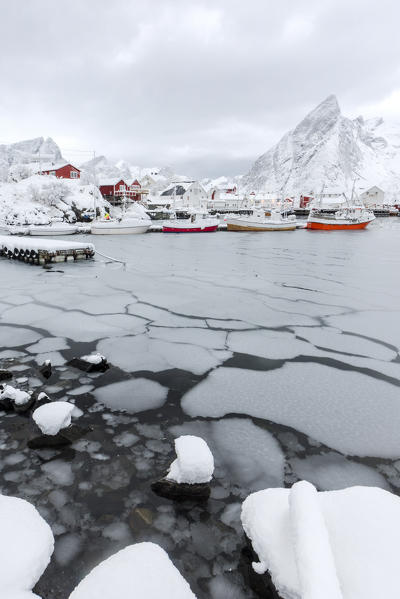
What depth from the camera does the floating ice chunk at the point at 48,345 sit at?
366 centimetres

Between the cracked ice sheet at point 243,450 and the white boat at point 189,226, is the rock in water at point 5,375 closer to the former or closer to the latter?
the cracked ice sheet at point 243,450

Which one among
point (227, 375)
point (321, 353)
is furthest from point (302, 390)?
point (321, 353)

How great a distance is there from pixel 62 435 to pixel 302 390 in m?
2.00

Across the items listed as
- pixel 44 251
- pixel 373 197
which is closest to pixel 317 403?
pixel 44 251

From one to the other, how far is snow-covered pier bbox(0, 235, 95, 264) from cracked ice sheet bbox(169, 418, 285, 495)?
30.8 feet

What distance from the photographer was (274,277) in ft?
29.1

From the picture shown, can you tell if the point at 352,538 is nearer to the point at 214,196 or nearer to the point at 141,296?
the point at 141,296

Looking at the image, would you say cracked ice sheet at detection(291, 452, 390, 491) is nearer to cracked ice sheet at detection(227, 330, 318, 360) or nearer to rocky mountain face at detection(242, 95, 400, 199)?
cracked ice sheet at detection(227, 330, 318, 360)

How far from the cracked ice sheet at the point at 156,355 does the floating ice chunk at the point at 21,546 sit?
1.70 meters

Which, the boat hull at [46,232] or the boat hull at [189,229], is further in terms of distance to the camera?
the boat hull at [189,229]

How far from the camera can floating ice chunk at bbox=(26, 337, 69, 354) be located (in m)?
3.66

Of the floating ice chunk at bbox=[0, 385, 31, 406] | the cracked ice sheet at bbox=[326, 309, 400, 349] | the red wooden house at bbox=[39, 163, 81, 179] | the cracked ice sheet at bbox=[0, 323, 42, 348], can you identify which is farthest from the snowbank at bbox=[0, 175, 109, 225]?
the floating ice chunk at bbox=[0, 385, 31, 406]

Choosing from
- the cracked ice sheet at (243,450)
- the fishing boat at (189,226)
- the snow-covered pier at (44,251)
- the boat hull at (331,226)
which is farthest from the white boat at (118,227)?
the cracked ice sheet at (243,450)

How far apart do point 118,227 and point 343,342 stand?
24.3 m
